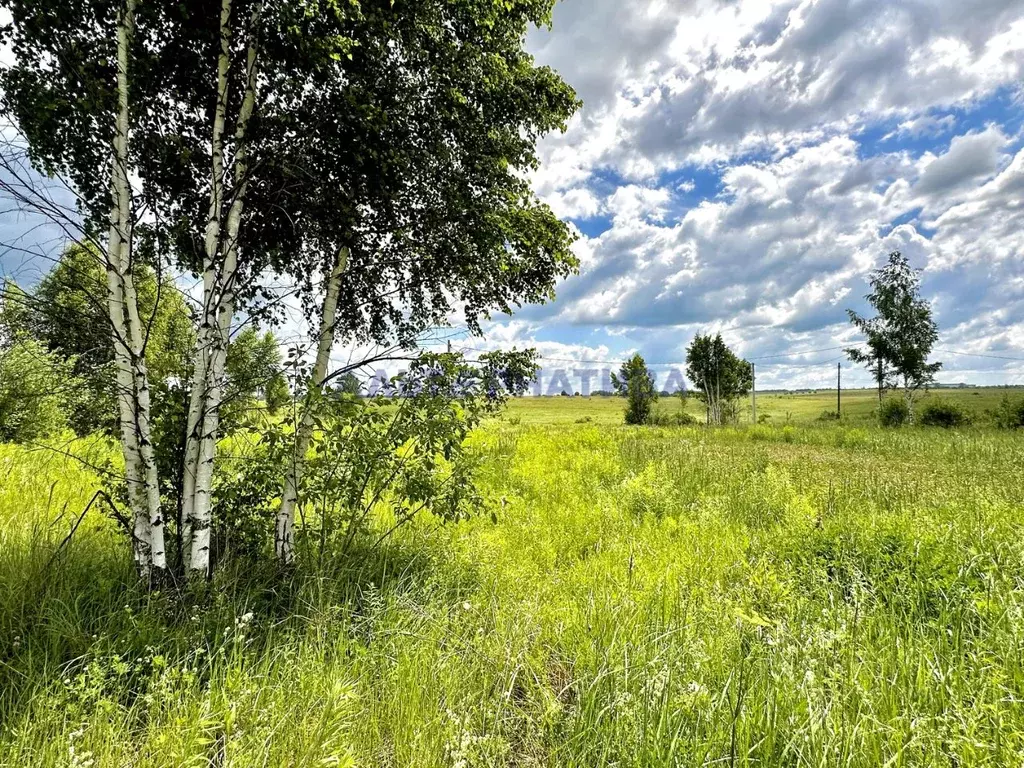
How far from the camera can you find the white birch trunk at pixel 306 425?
380 cm

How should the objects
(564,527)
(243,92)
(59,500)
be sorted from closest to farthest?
(243,92), (59,500), (564,527)

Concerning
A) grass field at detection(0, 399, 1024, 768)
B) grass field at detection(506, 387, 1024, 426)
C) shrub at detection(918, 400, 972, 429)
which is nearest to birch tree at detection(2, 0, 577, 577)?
grass field at detection(0, 399, 1024, 768)

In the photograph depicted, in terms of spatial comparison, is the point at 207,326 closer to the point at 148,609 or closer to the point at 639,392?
the point at 148,609

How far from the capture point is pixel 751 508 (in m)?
7.04

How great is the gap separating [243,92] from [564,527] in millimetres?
6052

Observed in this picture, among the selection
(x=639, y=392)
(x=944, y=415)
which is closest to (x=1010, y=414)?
(x=944, y=415)

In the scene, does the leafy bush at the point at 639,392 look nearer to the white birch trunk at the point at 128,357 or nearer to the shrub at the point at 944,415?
the shrub at the point at 944,415

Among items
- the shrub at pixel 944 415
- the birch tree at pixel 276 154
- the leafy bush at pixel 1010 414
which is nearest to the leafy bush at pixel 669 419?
the shrub at pixel 944 415

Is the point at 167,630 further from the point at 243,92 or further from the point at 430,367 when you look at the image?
the point at 243,92

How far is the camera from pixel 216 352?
137 inches

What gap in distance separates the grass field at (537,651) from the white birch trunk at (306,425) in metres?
0.33

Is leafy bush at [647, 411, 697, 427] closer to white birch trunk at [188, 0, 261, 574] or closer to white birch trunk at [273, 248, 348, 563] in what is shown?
white birch trunk at [273, 248, 348, 563]

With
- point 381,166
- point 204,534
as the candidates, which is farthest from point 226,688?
point 381,166

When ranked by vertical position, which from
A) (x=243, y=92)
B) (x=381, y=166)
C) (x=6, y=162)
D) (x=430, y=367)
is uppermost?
(x=243, y=92)
